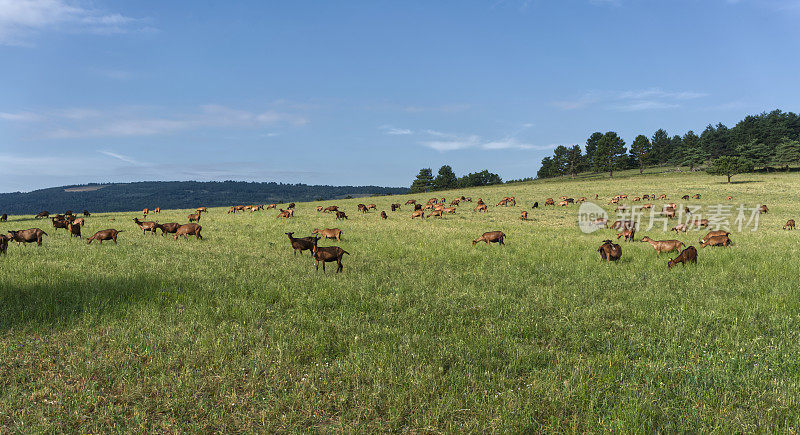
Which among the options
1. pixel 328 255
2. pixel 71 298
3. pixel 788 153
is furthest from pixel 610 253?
pixel 788 153

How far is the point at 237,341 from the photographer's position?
5891mm

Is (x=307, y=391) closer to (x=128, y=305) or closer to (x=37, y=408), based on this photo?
(x=37, y=408)

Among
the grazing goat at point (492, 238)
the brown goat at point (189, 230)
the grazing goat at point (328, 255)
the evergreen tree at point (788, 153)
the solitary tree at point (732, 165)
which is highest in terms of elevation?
the evergreen tree at point (788, 153)

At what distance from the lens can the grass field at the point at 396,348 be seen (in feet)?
13.5

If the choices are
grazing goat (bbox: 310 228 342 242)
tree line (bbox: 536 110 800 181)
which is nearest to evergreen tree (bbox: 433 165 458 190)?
tree line (bbox: 536 110 800 181)

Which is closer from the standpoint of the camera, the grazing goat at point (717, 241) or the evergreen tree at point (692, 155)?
the grazing goat at point (717, 241)

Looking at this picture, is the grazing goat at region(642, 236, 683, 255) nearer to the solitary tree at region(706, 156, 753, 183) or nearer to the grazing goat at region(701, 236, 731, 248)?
the grazing goat at region(701, 236, 731, 248)

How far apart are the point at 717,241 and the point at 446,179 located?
12178 centimetres

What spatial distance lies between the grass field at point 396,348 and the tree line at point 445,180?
12489 cm

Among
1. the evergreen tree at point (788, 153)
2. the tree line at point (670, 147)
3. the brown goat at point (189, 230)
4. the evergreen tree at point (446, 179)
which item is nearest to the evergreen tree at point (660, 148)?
the tree line at point (670, 147)

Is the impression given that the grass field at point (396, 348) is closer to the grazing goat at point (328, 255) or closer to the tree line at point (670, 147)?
the grazing goat at point (328, 255)

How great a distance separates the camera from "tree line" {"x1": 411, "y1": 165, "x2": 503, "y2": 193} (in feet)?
450

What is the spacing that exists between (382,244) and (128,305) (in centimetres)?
1054

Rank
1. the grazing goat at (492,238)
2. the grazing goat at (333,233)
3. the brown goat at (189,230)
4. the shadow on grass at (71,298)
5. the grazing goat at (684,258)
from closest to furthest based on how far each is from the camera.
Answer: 1. the shadow on grass at (71,298)
2. the grazing goat at (684,258)
3. the grazing goat at (492,238)
4. the grazing goat at (333,233)
5. the brown goat at (189,230)
